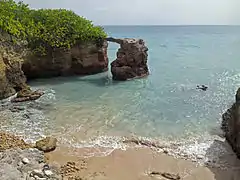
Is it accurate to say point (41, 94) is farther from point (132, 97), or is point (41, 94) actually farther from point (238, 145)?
point (238, 145)

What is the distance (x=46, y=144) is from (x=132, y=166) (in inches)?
130

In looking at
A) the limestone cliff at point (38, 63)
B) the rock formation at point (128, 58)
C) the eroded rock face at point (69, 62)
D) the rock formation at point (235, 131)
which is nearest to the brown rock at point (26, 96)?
the limestone cliff at point (38, 63)

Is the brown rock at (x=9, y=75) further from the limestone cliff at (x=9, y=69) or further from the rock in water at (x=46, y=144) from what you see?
the rock in water at (x=46, y=144)

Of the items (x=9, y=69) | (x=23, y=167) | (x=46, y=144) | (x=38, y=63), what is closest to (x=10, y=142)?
(x=46, y=144)

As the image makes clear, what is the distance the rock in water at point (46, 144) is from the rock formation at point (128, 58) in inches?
518

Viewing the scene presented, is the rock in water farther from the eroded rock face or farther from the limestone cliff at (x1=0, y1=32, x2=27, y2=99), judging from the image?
the eroded rock face

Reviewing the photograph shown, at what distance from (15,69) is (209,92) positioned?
42.8ft

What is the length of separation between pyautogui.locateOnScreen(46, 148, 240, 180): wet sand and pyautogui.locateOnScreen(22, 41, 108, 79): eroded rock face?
14.0 meters

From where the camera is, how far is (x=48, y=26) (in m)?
23.3

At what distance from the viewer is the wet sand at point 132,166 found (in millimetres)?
9102

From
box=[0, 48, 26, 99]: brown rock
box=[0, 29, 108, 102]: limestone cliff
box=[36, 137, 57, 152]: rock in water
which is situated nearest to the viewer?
box=[36, 137, 57, 152]: rock in water

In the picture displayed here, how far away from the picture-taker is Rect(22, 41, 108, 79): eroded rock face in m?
23.5

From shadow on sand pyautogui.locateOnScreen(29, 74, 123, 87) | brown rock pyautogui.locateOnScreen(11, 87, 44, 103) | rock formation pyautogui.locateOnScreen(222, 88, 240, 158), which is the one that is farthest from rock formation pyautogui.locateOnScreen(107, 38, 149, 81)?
rock formation pyautogui.locateOnScreen(222, 88, 240, 158)

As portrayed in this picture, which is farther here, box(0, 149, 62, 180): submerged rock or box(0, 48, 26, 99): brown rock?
box(0, 48, 26, 99): brown rock
